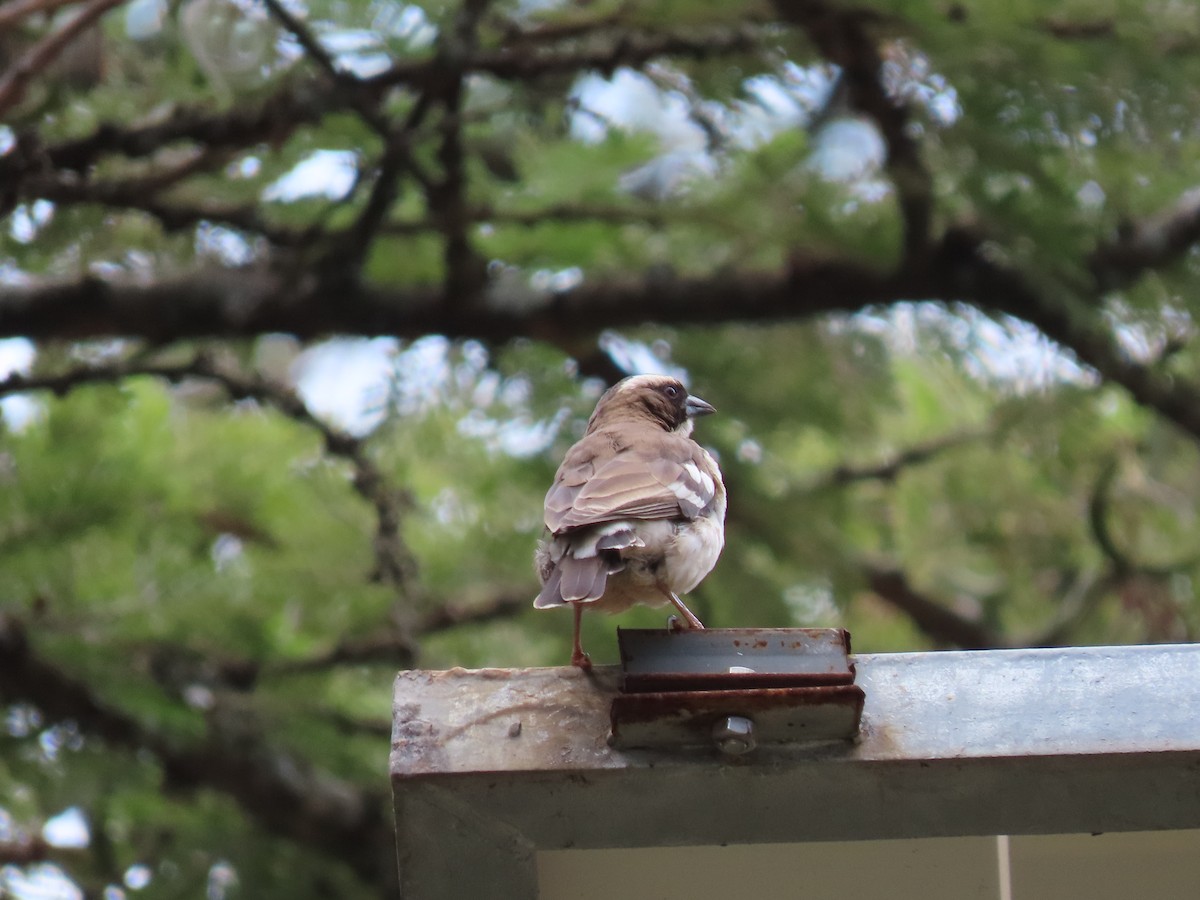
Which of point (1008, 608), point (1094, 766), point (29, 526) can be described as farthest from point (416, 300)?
point (1008, 608)

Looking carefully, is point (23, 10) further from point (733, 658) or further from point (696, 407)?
point (733, 658)

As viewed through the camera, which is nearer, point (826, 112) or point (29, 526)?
point (29, 526)

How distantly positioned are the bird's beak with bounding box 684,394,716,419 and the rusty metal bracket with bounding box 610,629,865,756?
223 cm

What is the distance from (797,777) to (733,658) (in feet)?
0.68

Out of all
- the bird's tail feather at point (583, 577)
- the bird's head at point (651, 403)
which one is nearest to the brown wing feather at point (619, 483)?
the bird's tail feather at point (583, 577)

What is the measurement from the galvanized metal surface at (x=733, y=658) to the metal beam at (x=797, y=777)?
0.09 meters

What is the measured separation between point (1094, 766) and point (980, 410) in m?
3.94

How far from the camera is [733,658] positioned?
8.26ft

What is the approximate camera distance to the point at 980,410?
625cm

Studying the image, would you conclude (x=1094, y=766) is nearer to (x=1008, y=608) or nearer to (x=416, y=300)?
(x=416, y=300)

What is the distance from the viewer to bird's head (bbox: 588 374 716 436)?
467 cm

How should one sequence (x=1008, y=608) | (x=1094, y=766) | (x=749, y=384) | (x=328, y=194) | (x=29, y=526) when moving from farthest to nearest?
(x=1008, y=608) < (x=749, y=384) < (x=328, y=194) < (x=29, y=526) < (x=1094, y=766)

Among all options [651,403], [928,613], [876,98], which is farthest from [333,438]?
[928,613]

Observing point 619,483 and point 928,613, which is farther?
point 928,613
